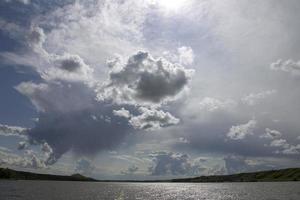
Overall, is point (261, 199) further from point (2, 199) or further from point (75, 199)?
→ point (2, 199)

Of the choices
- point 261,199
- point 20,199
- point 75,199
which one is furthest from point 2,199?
point 261,199

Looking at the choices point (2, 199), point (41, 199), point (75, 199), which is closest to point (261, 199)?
point (75, 199)

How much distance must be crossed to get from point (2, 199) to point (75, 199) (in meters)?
30.5

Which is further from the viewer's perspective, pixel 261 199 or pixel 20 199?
pixel 261 199

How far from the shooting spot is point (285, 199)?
146 meters

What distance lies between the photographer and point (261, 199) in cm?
15162

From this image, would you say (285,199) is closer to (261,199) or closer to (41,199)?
(261,199)

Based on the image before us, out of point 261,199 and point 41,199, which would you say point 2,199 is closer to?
point 41,199

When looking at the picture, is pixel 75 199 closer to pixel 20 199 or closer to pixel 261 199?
pixel 20 199

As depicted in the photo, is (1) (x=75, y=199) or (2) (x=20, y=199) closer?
(2) (x=20, y=199)

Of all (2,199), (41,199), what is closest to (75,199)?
(41,199)

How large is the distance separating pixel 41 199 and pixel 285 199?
347 ft

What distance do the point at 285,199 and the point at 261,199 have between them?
34.5ft

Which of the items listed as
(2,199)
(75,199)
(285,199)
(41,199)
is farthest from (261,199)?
(2,199)
